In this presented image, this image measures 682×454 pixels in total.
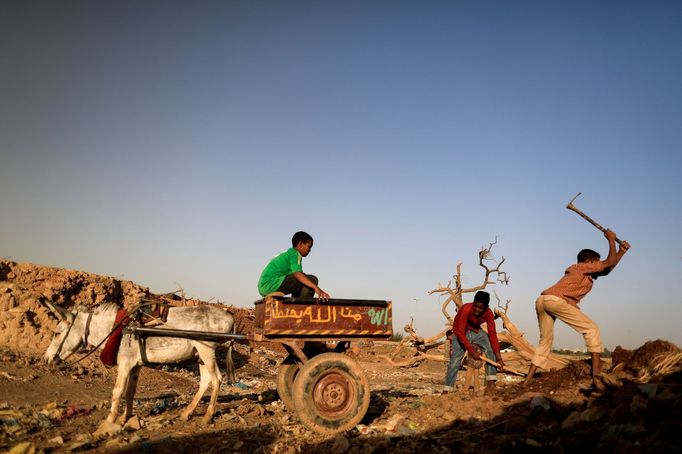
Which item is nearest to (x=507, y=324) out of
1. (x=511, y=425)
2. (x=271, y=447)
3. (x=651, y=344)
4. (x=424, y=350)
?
(x=424, y=350)

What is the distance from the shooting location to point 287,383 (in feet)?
24.2

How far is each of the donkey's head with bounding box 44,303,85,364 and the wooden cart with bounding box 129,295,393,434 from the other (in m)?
3.19

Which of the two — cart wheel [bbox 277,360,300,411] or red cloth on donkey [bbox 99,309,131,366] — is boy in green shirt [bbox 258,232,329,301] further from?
red cloth on donkey [bbox 99,309,131,366]

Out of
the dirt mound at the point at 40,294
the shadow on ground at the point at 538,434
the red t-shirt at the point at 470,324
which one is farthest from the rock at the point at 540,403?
the dirt mound at the point at 40,294

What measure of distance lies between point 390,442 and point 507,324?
871cm

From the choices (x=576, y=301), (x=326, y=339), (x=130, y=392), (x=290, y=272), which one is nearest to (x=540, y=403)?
(x=576, y=301)

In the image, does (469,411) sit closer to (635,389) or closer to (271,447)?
(635,389)

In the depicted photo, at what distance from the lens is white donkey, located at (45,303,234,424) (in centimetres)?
705

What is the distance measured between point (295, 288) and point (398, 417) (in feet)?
7.92

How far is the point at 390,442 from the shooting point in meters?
5.41

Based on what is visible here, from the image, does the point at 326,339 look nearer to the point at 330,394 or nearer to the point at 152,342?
the point at 330,394

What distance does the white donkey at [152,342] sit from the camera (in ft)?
23.1

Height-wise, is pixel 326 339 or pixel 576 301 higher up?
pixel 576 301

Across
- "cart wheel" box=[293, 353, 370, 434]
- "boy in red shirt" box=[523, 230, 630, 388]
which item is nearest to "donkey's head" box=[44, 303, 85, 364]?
"cart wheel" box=[293, 353, 370, 434]
